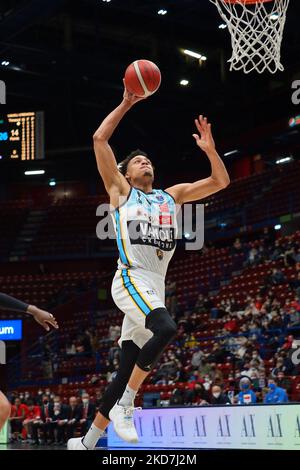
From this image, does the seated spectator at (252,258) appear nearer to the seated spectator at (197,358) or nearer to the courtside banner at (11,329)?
the seated spectator at (197,358)

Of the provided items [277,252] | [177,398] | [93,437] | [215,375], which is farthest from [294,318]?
[93,437]

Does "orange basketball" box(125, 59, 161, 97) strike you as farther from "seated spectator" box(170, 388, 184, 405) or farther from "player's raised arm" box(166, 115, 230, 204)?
"seated spectator" box(170, 388, 184, 405)

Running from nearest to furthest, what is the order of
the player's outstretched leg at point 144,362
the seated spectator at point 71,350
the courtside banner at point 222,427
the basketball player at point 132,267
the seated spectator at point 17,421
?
1. the player's outstretched leg at point 144,362
2. the basketball player at point 132,267
3. the courtside banner at point 222,427
4. the seated spectator at point 17,421
5. the seated spectator at point 71,350

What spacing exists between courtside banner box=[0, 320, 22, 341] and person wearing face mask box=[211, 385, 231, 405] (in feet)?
41.0

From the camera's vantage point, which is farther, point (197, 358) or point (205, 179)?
point (197, 358)

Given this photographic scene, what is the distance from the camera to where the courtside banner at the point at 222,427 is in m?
10.0

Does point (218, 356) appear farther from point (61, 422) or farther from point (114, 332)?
point (114, 332)

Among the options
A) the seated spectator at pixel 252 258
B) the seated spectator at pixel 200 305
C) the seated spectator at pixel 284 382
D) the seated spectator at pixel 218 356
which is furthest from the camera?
the seated spectator at pixel 252 258

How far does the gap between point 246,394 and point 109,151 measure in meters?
9.06

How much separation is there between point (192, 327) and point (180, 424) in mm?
8926

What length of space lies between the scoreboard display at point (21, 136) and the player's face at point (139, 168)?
42.5 feet

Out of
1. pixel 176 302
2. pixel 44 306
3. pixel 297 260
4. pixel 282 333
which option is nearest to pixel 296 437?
pixel 282 333

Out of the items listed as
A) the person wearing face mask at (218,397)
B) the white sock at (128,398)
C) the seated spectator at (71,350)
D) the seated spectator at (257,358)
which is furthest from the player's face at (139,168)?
the seated spectator at (71,350)

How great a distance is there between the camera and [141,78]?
6195 mm
